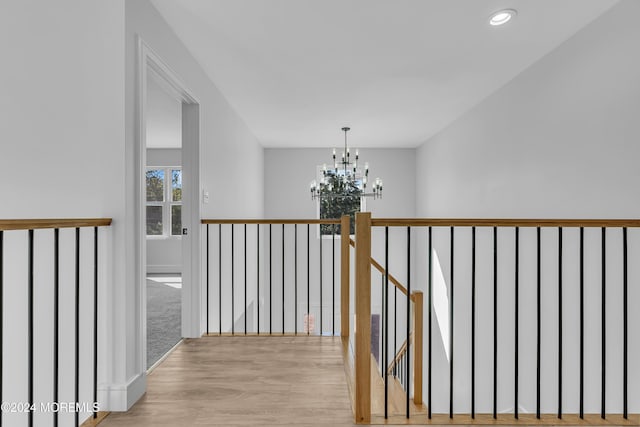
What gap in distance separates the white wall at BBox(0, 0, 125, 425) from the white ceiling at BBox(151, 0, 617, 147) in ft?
1.84

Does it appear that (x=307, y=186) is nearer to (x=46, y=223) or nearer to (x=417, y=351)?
(x=417, y=351)

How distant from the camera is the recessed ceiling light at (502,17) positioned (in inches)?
91.9

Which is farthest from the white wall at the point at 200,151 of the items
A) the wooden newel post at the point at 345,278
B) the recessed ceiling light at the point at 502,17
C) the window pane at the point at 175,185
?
the recessed ceiling light at the point at 502,17

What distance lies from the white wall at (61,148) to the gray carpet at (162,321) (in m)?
0.78

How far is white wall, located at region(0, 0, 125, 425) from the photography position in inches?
79.8

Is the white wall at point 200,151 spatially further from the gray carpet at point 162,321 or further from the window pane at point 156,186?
the window pane at point 156,186

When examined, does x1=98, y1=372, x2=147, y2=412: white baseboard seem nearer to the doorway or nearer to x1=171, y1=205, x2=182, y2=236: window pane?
the doorway

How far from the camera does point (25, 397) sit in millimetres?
2363

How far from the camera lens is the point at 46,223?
1.59 m

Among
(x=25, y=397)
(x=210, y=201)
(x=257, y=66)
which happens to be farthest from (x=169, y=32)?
(x=25, y=397)

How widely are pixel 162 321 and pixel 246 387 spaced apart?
6.48 ft

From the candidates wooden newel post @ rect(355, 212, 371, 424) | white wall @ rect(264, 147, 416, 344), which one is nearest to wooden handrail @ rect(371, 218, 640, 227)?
wooden newel post @ rect(355, 212, 371, 424)

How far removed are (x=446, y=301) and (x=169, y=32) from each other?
458 cm

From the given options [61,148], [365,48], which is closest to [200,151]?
[61,148]
